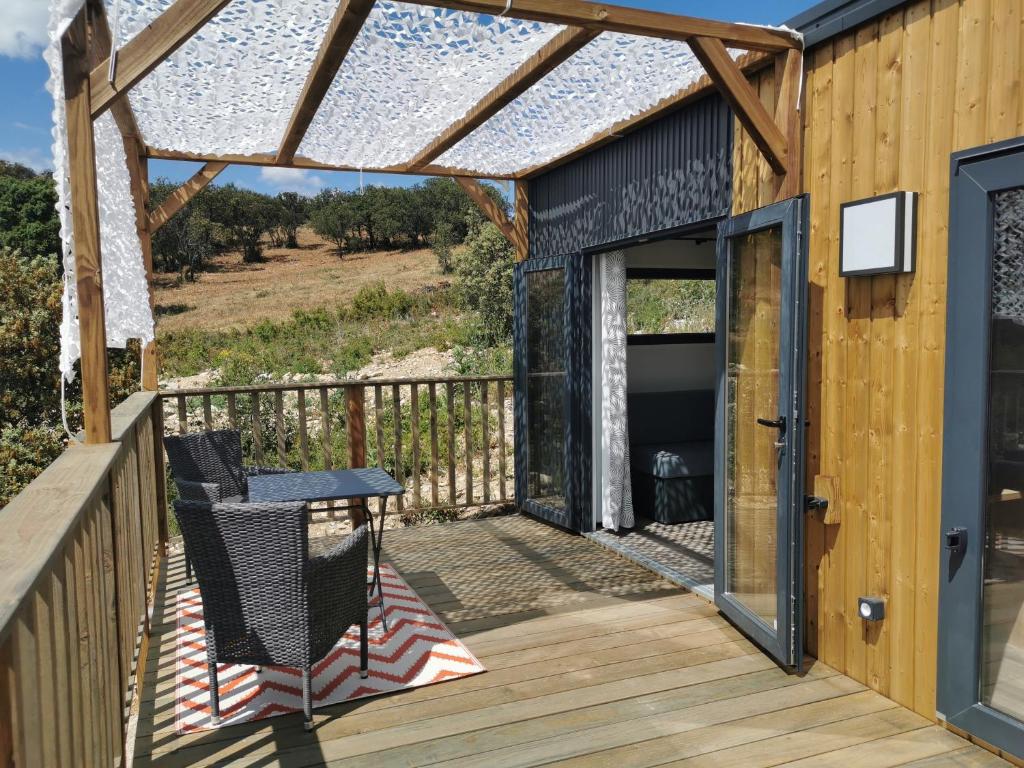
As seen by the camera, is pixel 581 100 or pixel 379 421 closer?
pixel 581 100

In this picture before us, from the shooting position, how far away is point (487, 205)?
547 cm

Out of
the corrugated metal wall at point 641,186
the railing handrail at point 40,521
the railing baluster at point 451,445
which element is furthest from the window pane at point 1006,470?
the railing baluster at point 451,445

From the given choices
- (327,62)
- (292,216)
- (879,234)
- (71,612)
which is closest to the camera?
(71,612)

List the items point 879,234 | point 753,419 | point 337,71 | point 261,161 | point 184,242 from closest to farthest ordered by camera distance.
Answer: point 879,234
point 337,71
point 753,419
point 261,161
point 184,242

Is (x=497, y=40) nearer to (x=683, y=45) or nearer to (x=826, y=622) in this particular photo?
(x=683, y=45)

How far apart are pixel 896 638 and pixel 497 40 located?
2632mm

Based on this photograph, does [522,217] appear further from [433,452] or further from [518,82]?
[518,82]

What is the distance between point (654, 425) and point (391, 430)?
4.66 m

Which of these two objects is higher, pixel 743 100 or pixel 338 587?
pixel 743 100

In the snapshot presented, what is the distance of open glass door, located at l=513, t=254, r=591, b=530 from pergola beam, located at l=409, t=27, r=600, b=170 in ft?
3.77

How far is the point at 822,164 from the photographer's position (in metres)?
3.00

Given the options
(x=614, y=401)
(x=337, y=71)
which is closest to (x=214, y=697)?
(x=337, y=71)

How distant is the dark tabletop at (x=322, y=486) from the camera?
10.9ft

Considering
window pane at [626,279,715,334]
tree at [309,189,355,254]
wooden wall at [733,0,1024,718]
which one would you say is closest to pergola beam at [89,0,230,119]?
wooden wall at [733,0,1024,718]
